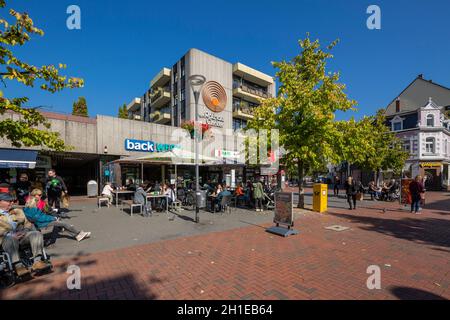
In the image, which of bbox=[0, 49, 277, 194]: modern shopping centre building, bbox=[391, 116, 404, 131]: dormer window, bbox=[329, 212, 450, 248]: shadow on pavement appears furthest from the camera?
bbox=[391, 116, 404, 131]: dormer window

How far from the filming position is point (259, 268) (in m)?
4.55

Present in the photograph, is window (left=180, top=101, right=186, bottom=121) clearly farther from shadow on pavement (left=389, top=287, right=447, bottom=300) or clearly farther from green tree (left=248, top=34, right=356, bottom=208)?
shadow on pavement (left=389, top=287, right=447, bottom=300)

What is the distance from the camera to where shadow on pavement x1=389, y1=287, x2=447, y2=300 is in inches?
136

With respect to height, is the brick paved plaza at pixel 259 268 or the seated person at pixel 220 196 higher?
the seated person at pixel 220 196

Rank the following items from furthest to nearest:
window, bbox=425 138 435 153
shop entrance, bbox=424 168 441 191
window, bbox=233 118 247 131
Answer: window, bbox=233 118 247 131 < window, bbox=425 138 435 153 < shop entrance, bbox=424 168 441 191

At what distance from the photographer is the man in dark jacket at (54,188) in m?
9.09

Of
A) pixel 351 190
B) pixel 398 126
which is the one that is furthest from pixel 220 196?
pixel 398 126

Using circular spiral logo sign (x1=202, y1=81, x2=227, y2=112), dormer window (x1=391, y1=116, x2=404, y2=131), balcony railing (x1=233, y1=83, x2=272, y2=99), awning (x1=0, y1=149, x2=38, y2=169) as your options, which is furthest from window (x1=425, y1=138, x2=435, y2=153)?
awning (x1=0, y1=149, x2=38, y2=169)

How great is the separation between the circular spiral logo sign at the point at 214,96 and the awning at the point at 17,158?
21149mm

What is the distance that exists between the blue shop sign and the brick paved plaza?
40.5 feet

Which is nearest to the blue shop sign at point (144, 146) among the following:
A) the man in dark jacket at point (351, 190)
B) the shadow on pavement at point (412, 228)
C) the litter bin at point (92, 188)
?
the litter bin at point (92, 188)

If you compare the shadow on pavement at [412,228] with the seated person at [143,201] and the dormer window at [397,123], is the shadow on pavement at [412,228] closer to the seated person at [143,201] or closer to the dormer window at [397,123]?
the seated person at [143,201]

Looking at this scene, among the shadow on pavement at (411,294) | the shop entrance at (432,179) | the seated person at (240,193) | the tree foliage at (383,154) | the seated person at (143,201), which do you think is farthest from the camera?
the shop entrance at (432,179)

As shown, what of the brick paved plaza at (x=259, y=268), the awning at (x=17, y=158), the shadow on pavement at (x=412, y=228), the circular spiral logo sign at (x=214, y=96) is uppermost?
the circular spiral logo sign at (x=214, y=96)
